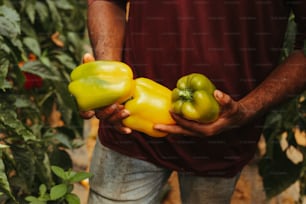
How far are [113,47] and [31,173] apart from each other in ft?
1.16

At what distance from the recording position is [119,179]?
1.30m

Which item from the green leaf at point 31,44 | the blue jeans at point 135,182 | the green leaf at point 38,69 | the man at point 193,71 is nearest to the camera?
the man at point 193,71

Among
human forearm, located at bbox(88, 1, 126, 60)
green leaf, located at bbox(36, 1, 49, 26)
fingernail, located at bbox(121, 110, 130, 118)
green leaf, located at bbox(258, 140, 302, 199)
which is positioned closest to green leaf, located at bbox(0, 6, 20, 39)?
human forearm, located at bbox(88, 1, 126, 60)

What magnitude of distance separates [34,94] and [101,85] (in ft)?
2.27

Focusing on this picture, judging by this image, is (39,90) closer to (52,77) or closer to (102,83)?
(52,77)

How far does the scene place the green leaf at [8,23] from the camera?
133 cm

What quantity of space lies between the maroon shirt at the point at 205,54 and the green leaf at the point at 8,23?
→ 9.5 inches

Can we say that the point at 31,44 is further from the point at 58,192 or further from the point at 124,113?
the point at 124,113

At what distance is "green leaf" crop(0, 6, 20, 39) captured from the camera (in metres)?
1.33

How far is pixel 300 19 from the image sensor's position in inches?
47.1

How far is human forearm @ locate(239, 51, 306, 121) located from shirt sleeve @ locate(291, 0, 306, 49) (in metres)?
0.02

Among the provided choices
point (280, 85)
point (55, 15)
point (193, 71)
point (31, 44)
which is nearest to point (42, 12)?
point (55, 15)

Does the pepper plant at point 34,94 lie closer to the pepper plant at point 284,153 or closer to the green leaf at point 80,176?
the green leaf at point 80,176

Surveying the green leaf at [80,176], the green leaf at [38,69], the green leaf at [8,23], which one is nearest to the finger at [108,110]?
the green leaf at [80,176]
